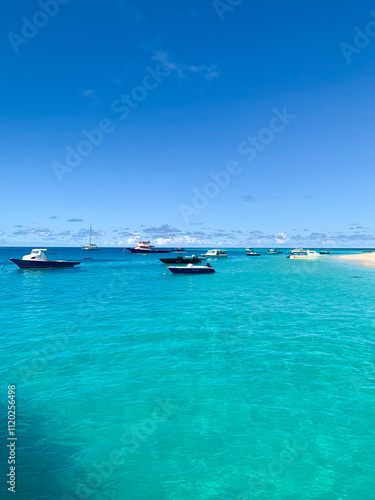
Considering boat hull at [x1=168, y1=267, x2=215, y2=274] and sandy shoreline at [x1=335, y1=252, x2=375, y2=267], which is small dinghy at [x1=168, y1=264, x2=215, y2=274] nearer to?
boat hull at [x1=168, y1=267, x2=215, y2=274]

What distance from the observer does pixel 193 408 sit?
1119 centimetres

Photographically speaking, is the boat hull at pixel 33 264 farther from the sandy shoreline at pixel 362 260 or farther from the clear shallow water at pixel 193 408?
the sandy shoreline at pixel 362 260

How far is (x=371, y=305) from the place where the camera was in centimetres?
3127

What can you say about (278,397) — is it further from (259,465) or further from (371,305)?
(371,305)

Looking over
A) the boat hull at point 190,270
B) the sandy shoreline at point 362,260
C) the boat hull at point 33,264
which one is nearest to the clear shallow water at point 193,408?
the boat hull at point 190,270

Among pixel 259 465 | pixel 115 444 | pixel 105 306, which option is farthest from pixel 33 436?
pixel 105 306

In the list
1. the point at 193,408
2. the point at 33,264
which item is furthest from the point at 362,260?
the point at 193,408

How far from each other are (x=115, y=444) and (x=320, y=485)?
598cm

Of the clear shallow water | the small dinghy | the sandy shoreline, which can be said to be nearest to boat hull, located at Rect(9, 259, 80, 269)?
the small dinghy

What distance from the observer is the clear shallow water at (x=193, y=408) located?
7770 millimetres

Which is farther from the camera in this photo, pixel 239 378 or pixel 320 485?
pixel 239 378

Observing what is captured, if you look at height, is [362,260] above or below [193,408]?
below

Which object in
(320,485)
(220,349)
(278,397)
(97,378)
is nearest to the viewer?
(320,485)

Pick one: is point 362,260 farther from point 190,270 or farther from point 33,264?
point 33,264
